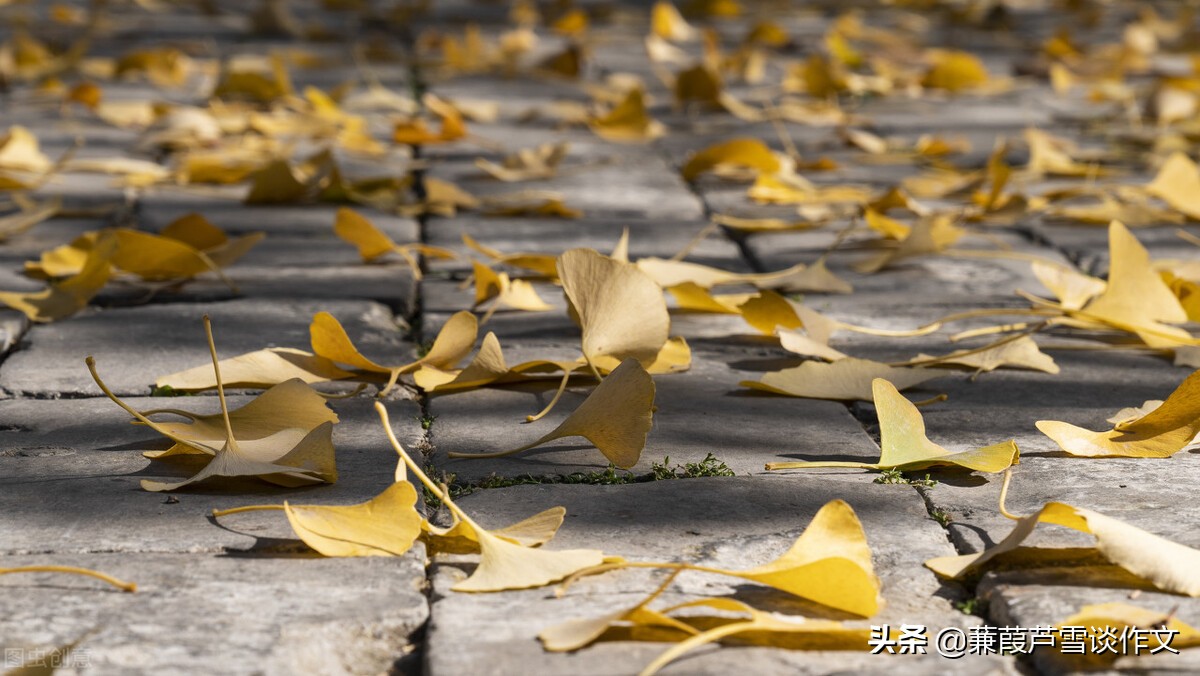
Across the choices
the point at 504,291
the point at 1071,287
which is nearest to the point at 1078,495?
the point at 1071,287

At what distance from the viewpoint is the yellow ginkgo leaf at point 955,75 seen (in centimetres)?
421

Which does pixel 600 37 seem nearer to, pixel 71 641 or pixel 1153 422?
pixel 1153 422

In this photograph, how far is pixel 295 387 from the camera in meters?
1.40

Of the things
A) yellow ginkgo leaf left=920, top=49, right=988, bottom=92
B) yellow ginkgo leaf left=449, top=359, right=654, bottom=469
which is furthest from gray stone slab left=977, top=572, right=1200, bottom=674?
yellow ginkgo leaf left=920, top=49, right=988, bottom=92

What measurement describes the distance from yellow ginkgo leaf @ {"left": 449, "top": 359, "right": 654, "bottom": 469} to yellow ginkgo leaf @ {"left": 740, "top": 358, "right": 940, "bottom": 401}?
1.07 ft

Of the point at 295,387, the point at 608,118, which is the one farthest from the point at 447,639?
the point at 608,118

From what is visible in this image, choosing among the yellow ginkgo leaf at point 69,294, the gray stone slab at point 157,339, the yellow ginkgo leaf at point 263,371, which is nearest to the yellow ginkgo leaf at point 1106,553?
the yellow ginkgo leaf at point 263,371

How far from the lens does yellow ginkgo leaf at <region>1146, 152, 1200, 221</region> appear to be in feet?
8.45

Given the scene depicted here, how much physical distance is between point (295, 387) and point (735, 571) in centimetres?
50

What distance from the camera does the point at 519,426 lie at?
1.55 meters

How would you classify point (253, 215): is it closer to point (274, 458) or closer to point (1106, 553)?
point (274, 458)

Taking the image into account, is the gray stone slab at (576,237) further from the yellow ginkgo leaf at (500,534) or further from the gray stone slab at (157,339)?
the yellow ginkgo leaf at (500,534)

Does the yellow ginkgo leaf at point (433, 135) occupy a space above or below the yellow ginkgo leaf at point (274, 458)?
below

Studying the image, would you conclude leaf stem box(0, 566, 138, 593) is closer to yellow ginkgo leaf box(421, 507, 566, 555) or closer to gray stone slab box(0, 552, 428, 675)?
gray stone slab box(0, 552, 428, 675)
